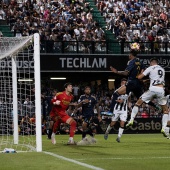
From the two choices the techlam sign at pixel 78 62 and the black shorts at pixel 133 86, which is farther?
the techlam sign at pixel 78 62

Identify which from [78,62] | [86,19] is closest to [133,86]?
[78,62]

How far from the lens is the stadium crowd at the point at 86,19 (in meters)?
34.7

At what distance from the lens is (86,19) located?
123 ft

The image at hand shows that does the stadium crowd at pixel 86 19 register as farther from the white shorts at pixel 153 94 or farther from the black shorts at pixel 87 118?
the white shorts at pixel 153 94

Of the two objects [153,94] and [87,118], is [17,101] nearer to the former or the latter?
[87,118]

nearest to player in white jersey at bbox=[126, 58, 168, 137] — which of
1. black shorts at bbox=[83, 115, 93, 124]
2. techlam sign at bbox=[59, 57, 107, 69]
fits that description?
black shorts at bbox=[83, 115, 93, 124]

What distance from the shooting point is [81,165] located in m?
12.2

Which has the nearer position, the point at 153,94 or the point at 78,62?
the point at 153,94

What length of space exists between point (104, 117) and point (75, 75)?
17.9 ft

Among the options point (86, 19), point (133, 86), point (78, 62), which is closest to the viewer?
point (133, 86)

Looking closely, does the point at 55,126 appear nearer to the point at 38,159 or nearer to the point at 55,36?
the point at 38,159

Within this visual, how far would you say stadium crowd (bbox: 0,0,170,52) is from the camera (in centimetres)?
3466

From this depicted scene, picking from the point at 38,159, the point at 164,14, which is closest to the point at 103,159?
the point at 38,159

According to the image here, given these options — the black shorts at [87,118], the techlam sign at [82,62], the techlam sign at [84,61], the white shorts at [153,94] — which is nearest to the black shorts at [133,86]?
the white shorts at [153,94]
